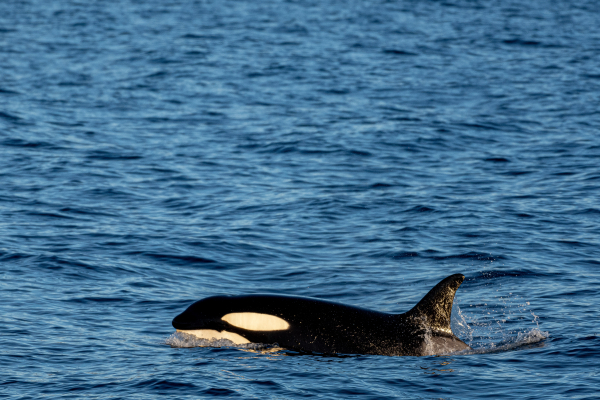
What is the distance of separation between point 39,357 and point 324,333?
13.8 feet

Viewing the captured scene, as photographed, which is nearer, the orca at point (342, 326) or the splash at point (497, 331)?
the orca at point (342, 326)

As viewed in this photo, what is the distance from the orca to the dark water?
0.26m

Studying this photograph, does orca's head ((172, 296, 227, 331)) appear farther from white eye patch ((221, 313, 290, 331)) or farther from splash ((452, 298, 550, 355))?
splash ((452, 298, 550, 355))

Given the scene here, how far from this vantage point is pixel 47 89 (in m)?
36.7

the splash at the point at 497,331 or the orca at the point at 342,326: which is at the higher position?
the orca at the point at 342,326

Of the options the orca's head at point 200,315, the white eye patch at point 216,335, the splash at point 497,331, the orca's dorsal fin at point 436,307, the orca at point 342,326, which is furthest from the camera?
the splash at point 497,331

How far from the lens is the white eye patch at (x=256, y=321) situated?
12.5 metres

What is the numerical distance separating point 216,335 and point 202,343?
287 millimetres

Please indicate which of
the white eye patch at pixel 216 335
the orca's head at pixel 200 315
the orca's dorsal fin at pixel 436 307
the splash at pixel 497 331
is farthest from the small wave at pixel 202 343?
the splash at pixel 497 331

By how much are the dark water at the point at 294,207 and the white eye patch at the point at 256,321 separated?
38 centimetres

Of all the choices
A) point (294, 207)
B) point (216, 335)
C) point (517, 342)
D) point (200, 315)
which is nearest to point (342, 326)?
point (216, 335)

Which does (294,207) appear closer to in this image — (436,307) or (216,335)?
(216,335)

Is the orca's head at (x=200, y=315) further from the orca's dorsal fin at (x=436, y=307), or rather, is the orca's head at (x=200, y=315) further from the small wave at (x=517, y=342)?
the small wave at (x=517, y=342)

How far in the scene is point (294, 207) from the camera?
73.1ft
